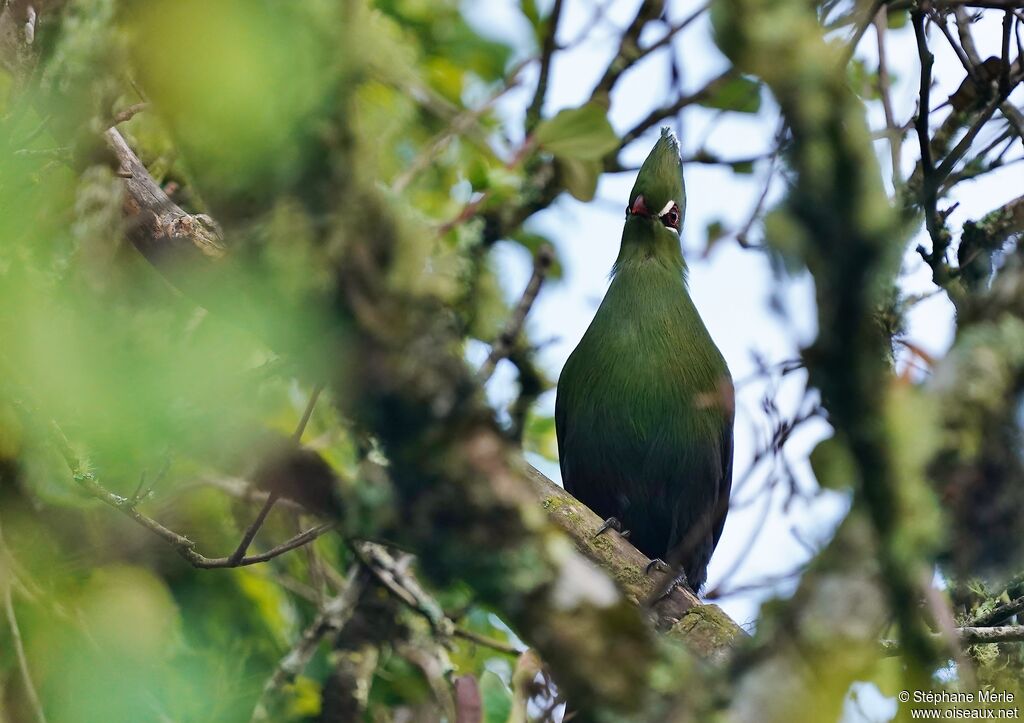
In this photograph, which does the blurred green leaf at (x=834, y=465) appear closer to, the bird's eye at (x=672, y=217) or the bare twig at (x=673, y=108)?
the bird's eye at (x=672, y=217)

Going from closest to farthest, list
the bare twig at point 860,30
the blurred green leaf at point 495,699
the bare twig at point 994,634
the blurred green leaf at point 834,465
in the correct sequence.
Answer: the blurred green leaf at point 834,465 < the bare twig at point 860,30 < the bare twig at point 994,634 < the blurred green leaf at point 495,699

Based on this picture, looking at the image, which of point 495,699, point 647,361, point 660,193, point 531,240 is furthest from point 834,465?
point 531,240

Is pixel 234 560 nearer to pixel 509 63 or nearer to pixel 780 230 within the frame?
pixel 780 230

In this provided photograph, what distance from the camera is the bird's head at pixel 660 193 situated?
3.88 meters

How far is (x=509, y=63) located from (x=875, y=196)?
3.23 meters

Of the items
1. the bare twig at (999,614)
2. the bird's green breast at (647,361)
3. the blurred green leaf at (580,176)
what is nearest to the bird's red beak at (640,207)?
the bird's green breast at (647,361)

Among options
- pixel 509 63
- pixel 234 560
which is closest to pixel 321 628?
pixel 234 560

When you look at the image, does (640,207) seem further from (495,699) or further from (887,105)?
(495,699)

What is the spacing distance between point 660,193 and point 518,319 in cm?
96

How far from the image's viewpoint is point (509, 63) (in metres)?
4.31

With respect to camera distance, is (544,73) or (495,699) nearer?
(495,699)

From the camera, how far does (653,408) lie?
3.75 meters

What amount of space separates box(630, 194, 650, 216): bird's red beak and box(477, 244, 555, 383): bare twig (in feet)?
2.16

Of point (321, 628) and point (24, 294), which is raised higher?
point (24, 294)
